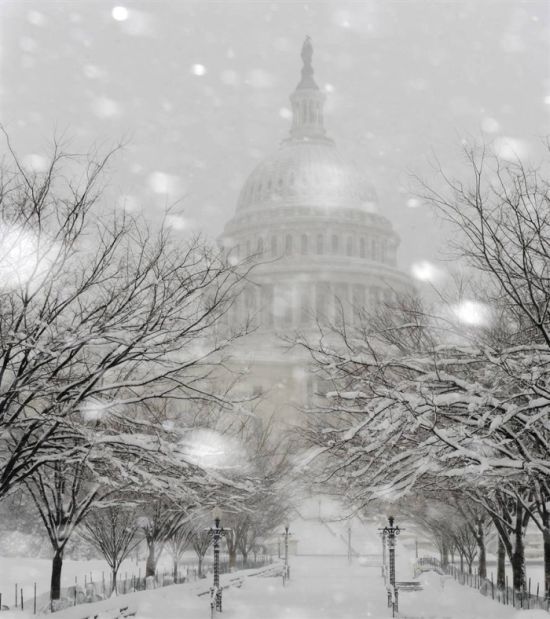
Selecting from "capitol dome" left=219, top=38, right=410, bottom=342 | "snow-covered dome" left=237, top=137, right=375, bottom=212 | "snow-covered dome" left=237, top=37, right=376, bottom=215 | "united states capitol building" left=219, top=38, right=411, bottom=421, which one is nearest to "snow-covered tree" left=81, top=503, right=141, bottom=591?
"united states capitol building" left=219, top=38, right=411, bottom=421

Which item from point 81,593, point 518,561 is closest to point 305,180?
point 81,593

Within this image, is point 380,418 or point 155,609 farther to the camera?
point 155,609

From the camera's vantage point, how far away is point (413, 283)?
4456 inches

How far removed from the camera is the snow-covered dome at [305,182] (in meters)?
120

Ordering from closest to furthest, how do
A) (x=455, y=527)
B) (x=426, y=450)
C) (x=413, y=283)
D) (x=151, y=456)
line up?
(x=151, y=456), (x=426, y=450), (x=455, y=527), (x=413, y=283)

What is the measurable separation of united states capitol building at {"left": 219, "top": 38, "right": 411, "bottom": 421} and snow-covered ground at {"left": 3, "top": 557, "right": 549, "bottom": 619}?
218 feet

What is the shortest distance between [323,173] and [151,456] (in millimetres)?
113411

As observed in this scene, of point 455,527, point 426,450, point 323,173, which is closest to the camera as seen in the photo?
point 426,450

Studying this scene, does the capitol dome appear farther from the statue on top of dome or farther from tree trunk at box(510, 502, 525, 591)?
tree trunk at box(510, 502, 525, 591)

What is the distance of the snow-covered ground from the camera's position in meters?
17.8

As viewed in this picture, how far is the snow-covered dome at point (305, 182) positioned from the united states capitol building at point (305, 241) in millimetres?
132

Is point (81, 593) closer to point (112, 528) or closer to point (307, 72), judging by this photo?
point (112, 528)

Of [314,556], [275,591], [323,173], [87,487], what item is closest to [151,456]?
[87,487]

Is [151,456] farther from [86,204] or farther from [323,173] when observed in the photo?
[323,173]
